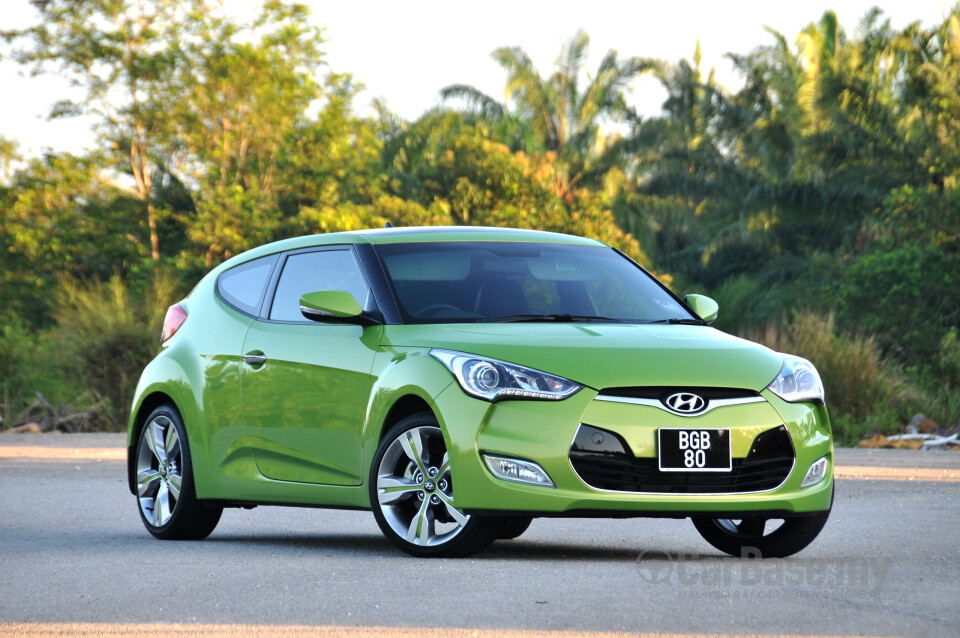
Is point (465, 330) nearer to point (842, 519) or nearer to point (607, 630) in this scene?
point (607, 630)

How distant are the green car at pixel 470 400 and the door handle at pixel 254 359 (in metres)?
0.01

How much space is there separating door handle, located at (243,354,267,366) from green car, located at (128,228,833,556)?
0.04 feet

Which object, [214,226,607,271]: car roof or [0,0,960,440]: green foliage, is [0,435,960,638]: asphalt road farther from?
[0,0,960,440]: green foliage

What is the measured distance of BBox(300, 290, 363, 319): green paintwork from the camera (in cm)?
741

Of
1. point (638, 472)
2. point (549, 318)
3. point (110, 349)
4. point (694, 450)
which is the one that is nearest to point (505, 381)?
point (638, 472)

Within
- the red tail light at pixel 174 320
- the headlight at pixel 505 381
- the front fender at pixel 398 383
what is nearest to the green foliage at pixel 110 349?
the red tail light at pixel 174 320

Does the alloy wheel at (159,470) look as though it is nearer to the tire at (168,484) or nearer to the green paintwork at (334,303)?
the tire at (168,484)

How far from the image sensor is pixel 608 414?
665 centimetres

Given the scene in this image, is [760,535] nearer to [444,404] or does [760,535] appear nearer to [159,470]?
[444,404]

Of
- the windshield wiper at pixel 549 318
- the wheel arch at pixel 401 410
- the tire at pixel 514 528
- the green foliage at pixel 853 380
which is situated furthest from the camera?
the green foliage at pixel 853 380

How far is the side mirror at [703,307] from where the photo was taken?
8.27 m

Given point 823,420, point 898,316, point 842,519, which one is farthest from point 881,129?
point 823,420

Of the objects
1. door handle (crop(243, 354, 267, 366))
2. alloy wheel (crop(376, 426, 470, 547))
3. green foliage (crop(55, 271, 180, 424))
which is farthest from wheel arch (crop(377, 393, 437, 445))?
green foliage (crop(55, 271, 180, 424))

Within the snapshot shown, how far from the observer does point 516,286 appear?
7.88m
